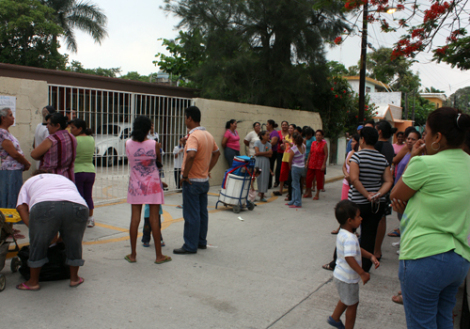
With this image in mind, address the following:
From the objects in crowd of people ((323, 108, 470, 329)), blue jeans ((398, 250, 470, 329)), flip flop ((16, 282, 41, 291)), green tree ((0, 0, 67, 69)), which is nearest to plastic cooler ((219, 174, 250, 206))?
flip flop ((16, 282, 41, 291))

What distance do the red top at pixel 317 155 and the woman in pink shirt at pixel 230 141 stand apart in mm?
2139

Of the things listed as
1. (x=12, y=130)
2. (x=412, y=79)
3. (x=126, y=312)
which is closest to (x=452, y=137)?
(x=126, y=312)

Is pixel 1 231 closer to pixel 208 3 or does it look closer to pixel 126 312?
pixel 126 312

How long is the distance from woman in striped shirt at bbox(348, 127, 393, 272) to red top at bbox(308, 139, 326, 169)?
195 inches

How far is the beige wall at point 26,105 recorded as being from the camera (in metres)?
6.52

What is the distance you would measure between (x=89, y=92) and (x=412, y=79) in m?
55.5

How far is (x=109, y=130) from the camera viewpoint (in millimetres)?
8297

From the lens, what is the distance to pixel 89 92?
7863 mm

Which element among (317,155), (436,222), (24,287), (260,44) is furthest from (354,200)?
(260,44)

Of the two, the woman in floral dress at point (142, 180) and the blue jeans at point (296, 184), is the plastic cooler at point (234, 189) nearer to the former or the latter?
the blue jeans at point (296, 184)

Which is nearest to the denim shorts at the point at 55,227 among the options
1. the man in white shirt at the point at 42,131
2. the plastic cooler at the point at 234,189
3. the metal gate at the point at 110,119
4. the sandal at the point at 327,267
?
the man in white shirt at the point at 42,131

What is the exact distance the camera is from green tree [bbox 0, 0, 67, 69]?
77.5 feet

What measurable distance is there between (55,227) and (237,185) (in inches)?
179

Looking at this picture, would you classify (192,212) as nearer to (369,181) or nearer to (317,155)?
(369,181)
